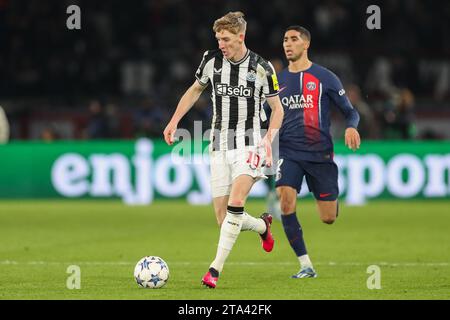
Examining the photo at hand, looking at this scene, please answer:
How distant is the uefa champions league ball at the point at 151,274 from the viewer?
8.59 metres

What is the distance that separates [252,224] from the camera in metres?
9.42

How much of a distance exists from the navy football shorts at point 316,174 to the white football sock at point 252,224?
1.62 ft

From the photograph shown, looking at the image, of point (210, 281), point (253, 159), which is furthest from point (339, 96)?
point (210, 281)

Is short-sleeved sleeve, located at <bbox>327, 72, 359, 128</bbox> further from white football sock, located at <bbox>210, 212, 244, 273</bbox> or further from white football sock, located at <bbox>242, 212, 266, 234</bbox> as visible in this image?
white football sock, located at <bbox>210, 212, 244, 273</bbox>

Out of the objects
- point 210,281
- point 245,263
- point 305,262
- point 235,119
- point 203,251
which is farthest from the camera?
point 203,251

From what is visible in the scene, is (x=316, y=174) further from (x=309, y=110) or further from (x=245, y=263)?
(x=245, y=263)

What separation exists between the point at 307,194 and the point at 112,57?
7.60 meters

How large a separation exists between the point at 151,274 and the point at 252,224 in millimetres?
1226

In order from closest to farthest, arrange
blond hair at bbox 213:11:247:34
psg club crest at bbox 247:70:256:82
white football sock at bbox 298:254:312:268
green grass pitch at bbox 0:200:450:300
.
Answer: green grass pitch at bbox 0:200:450:300 → blond hair at bbox 213:11:247:34 → psg club crest at bbox 247:70:256:82 → white football sock at bbox 298:254:312:268

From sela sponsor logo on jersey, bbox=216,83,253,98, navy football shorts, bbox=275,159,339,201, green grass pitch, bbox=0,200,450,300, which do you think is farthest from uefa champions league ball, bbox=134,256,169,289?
navy football shorts, bbox=275,159,339,201

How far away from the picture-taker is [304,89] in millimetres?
9922

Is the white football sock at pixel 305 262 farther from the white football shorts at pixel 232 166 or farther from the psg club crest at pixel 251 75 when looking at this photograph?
the psg club crest at pixel 251 75

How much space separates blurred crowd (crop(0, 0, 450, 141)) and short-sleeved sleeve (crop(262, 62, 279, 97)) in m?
13.5

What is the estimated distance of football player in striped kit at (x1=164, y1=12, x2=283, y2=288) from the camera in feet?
29.0
